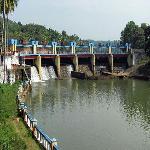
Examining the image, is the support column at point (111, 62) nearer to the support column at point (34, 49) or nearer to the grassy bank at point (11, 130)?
the support column at point (34, 49)

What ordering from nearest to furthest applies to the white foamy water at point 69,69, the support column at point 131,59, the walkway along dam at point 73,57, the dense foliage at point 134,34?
the walkway along dam at point 73,57
the white foamy water at point 69,69
the support column at point 131,59
the dense foliage at point 134,34

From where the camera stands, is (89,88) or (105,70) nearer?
(89,88)

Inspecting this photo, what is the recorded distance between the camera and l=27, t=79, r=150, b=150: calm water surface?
1342 inches

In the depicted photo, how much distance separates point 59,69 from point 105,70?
1348cm

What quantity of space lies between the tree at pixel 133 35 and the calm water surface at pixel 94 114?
161 feet

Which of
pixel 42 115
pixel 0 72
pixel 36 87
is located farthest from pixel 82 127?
pixel 36 87

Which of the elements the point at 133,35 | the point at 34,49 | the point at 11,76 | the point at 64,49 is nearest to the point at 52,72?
the point at 34,49

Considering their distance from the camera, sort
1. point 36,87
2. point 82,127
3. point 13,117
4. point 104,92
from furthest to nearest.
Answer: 1. point 36,87
2. point 104,92
3. point 82,127
4. point 13,117

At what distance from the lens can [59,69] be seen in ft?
291

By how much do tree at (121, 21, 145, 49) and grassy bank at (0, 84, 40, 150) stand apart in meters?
89.6

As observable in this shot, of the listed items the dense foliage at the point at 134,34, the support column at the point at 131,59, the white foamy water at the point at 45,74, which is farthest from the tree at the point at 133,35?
the white foamy water at the point at 45,74

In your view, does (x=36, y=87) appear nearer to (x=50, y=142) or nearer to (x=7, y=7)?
(x=7, y=7)

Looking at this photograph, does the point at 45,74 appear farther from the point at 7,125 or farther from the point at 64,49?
the point at 7,125

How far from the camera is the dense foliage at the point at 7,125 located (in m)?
22.6
